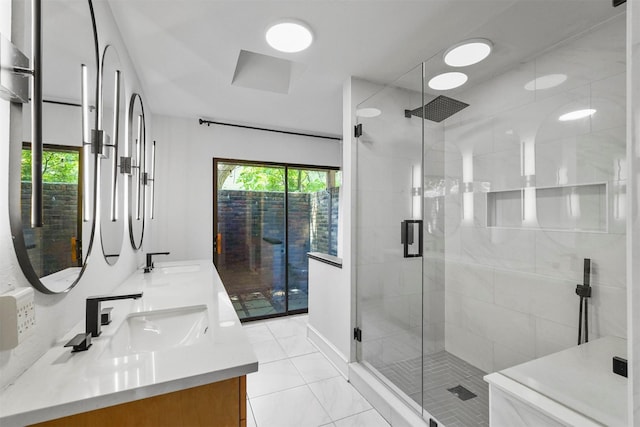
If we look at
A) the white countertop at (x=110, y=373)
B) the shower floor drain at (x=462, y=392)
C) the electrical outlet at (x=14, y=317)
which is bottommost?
the shower floor drain at (x=462, y=392)

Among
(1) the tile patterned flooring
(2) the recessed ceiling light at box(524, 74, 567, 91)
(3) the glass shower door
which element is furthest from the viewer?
(3) the glass shower door

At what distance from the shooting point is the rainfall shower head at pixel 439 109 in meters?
2.09

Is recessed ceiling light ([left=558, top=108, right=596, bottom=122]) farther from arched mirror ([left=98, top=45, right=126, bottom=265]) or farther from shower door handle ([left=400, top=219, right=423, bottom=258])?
arched mirror ([left=98, top=45, right=126, bottom=265])

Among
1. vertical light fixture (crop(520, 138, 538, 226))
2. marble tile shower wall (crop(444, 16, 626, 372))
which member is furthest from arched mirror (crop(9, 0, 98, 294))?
vertical light fixture (crop(520, 138, 538, 226))

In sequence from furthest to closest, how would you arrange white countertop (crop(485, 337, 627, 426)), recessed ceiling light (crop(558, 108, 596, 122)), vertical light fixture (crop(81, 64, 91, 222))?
recessed ceiling light (crop(558, 108, 596, 122)) → vertical light fixture (crop(81, 64, 91, 222)) → white countertop (crop(485, 337, 627, 426))

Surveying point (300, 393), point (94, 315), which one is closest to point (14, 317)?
point (94, 315)

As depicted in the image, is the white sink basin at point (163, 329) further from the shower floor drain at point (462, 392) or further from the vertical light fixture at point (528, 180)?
the vertical light fixture at point (528, 180)

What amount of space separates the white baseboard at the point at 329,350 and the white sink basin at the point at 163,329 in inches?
58.1

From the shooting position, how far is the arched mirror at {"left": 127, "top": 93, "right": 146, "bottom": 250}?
2020 mm

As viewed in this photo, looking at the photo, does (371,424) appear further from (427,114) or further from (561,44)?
(561,44)

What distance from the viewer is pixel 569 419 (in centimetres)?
96

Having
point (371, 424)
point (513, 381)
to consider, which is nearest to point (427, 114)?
point (513, 381)

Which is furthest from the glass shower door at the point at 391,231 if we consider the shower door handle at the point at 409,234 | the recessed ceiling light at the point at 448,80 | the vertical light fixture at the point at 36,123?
the vertical light fixture at the point at 36,123

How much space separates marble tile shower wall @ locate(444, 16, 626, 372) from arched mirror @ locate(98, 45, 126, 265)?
221cm
